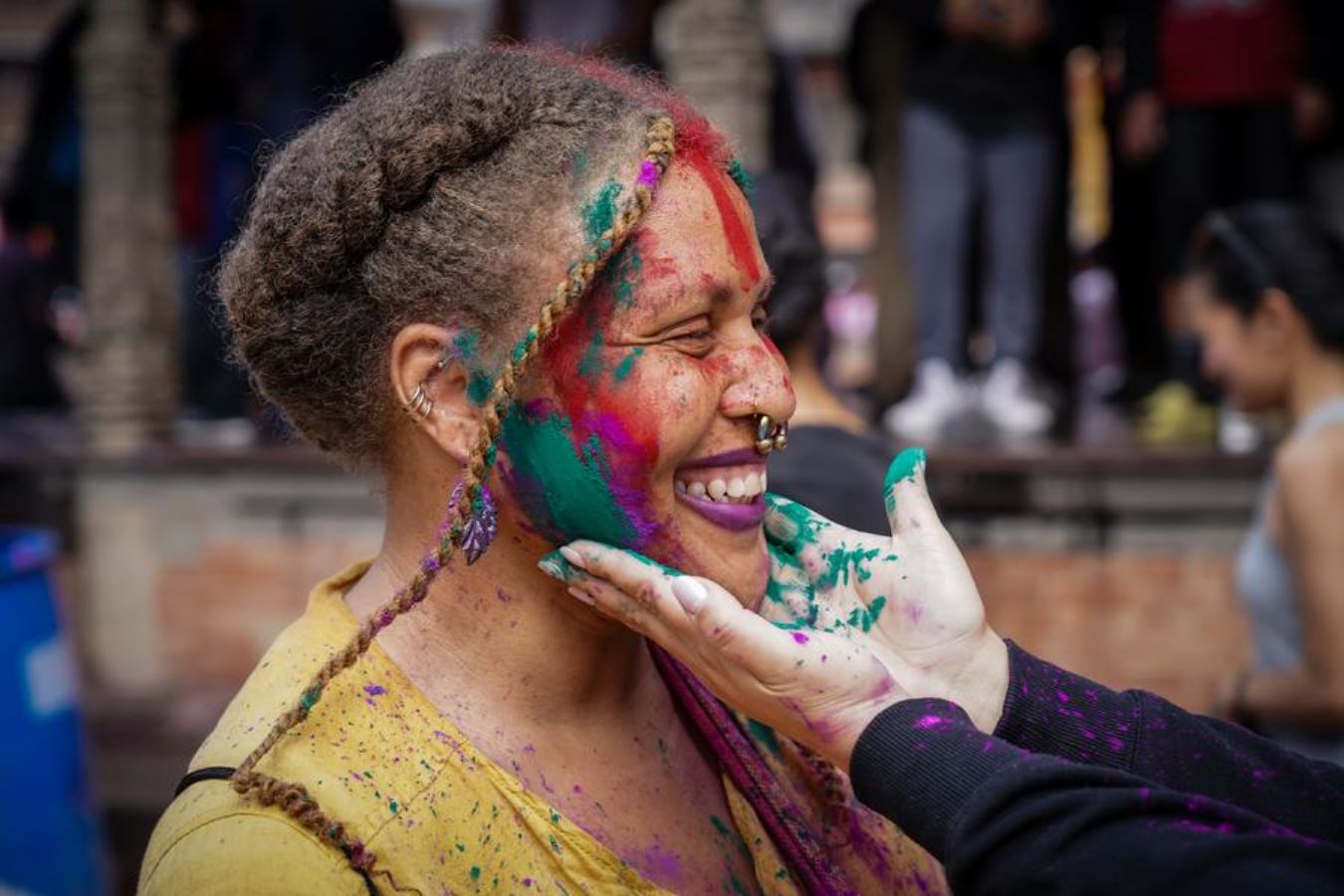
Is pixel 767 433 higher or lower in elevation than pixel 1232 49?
lower

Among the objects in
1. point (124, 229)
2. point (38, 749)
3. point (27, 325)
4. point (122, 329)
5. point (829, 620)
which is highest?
point (829, 620)

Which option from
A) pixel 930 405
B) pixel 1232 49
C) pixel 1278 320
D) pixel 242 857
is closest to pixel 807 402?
pixel 1278 320

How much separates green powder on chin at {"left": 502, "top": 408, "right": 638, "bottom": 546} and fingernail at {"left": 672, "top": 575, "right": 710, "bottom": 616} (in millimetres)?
121

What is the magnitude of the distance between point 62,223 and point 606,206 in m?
6.96

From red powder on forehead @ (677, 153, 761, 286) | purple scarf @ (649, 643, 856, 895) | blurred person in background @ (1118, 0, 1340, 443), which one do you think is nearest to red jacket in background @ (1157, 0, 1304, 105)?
blurred person in background @ (1118, 0, 1340, 443)

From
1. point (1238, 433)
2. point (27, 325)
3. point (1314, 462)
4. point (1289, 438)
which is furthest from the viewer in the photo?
point (27, 325)

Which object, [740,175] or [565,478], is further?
[740,175]

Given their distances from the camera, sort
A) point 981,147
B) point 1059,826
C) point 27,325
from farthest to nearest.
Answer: point 27,325, point 981,147, point 1059,826

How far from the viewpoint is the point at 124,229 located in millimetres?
6297

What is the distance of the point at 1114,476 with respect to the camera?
15.8ft

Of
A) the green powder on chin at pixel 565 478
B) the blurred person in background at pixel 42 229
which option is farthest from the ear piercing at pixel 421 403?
the blurred person in background at pixel 42 229

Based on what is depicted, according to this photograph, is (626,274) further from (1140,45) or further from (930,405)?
(1140,45)

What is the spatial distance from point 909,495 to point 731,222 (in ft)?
1.36

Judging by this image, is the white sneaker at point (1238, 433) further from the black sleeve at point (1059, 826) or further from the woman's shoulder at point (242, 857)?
the woman's shoulder at point (242, 857)
